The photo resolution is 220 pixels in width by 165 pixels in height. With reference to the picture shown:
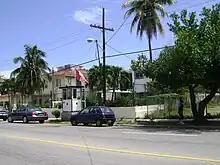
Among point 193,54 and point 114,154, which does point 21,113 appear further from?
point 114,154

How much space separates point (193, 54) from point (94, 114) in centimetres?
889

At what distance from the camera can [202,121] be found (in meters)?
24.8

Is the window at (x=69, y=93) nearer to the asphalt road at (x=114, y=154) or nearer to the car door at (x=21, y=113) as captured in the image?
the car door at (x=21, y=113)

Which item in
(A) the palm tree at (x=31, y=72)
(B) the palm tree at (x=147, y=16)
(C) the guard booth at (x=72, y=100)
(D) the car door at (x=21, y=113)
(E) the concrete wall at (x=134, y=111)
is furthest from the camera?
(A) the palm tree at (x=31, y=72)

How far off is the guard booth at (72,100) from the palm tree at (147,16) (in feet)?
38.1

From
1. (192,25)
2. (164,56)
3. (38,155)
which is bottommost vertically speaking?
(38,155)

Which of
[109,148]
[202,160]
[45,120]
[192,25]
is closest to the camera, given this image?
[202,160]

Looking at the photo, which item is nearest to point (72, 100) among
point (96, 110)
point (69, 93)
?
point (69, 93)

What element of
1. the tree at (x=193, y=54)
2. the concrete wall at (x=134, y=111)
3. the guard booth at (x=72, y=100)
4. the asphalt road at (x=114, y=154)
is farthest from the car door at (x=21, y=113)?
the asphalt road at (x=114, y=154)

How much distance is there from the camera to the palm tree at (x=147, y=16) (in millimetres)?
42812

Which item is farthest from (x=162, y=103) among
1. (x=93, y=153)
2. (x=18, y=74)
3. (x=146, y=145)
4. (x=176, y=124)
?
(x=18, y=74)

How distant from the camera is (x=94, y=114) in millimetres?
27312

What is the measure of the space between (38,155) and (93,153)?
1.76 meters

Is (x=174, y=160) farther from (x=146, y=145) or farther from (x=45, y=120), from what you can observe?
(x=45, y=120)
